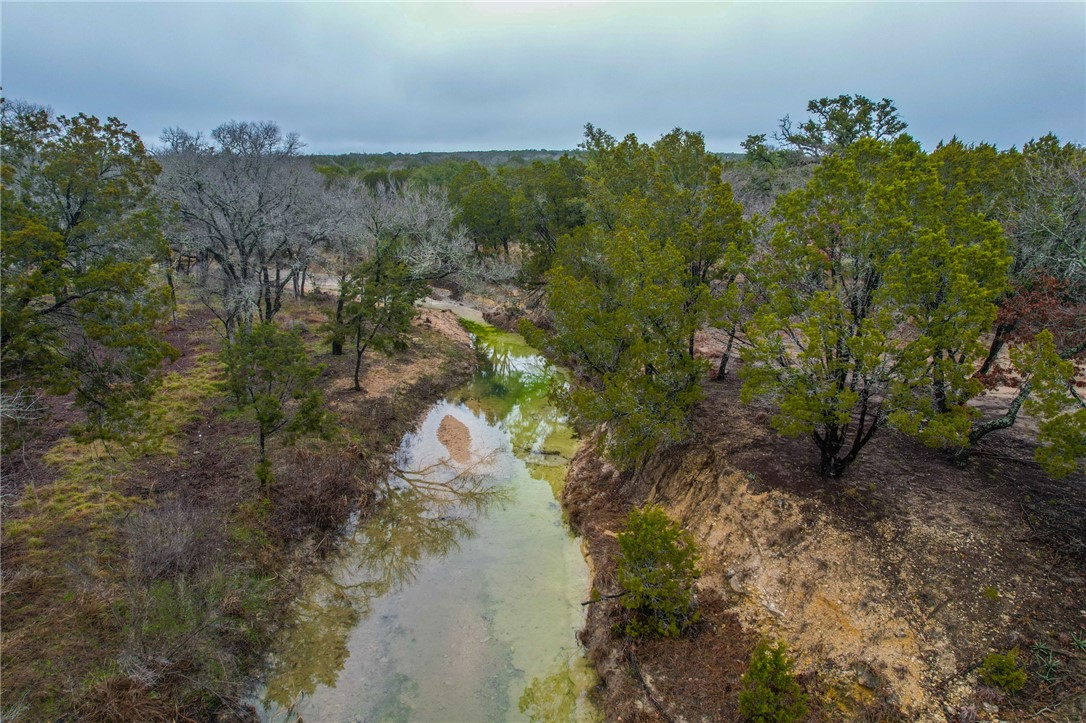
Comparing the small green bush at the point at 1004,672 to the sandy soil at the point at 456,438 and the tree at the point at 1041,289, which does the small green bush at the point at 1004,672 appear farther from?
the sandy soil at the point at 456,438

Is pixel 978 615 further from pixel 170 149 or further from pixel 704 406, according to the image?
pixel 170 149

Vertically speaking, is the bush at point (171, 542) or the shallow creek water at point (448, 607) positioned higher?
the bush at point (171, 542)

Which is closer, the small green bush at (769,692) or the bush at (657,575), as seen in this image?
the small green bush at (769,692)

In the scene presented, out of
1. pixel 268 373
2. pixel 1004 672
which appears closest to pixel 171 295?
pixel 268 373

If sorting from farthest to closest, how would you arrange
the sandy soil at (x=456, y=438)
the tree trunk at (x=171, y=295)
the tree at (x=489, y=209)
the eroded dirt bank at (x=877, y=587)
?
the tree at (x=489, y=209), the sandy soil at (x=456, y=438), the tree trunk at (x=171, y=295), the eroded dirt bank at (x=877, y=587)

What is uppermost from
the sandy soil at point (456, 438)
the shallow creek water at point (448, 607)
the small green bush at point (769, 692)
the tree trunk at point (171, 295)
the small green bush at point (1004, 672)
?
the tree trunk at point (171, 295)

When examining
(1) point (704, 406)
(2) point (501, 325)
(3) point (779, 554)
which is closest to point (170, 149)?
Answer: (2) point (501, 325)

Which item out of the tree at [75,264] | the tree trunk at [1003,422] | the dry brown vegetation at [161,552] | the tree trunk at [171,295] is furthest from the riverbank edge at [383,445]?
the tree trunk at [1003,422]

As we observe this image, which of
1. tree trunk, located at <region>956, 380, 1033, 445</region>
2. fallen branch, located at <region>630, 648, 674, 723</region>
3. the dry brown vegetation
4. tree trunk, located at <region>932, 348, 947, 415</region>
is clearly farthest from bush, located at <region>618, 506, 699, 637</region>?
the dry brown vegetation
